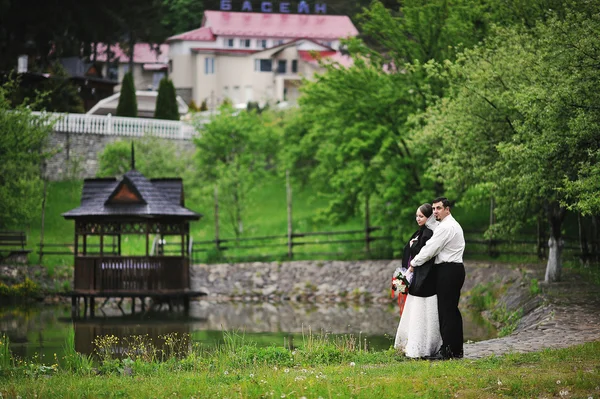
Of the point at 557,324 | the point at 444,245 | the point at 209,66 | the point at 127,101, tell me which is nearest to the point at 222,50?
the point at 209,66

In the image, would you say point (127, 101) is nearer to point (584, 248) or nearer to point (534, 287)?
point (584, 248)

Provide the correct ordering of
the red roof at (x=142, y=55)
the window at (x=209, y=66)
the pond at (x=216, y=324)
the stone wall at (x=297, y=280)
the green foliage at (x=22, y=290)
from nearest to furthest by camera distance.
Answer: the pond at (x=216, y=324) → the green foliage at (x=22, y=290) → the stone wall at (x=297, y=280) → the window at (x=209, y=66) → the red roof at (x=142, y=55)

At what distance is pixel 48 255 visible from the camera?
4209cm

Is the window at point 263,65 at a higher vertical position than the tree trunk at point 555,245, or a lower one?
higher

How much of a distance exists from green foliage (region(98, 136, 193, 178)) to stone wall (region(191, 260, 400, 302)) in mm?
12209

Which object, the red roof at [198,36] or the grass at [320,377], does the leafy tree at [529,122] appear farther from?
the red roof at [198,36]

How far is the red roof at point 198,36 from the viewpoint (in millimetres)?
93156

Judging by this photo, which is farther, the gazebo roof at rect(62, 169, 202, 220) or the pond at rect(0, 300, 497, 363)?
the gazebo roof at rect(62, 169, 202, 220)

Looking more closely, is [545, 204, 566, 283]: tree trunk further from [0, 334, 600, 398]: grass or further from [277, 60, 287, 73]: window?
[277, 60, 287, 73]: window

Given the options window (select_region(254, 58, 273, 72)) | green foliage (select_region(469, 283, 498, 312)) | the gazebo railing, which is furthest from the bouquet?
window (select_region(254, 58, 273, 72))

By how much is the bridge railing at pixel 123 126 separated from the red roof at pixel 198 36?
35634mm

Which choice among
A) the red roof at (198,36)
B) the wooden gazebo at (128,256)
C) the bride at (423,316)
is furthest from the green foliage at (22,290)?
the red roof at (198,36)

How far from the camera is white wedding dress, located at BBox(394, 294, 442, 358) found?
14.8 meters

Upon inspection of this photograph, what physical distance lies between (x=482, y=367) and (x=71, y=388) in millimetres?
5106
